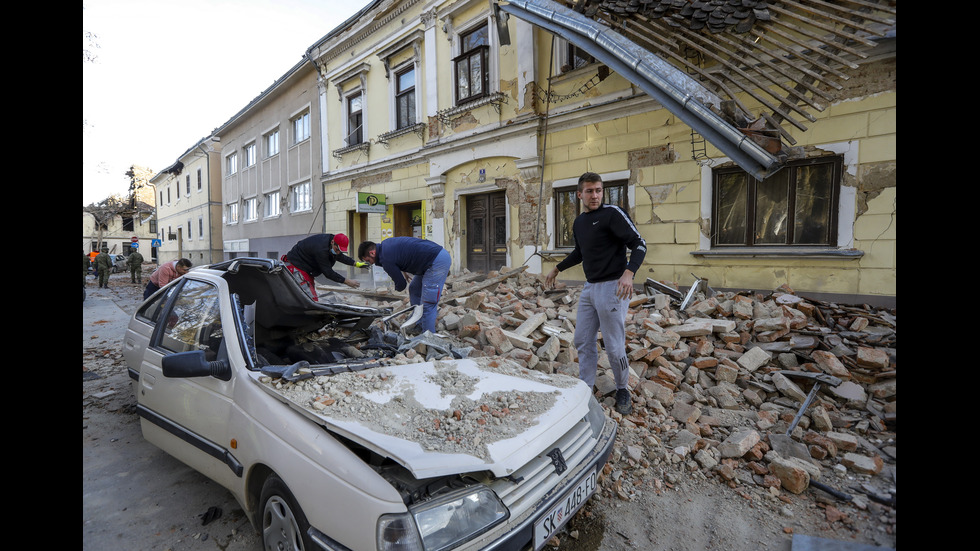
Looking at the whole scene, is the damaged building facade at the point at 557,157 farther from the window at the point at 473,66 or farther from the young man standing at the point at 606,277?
the young man standing at the point at 606,277

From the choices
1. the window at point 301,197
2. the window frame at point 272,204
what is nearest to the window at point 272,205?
the window frame at point 272,204

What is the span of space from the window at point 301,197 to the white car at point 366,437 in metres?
13.8

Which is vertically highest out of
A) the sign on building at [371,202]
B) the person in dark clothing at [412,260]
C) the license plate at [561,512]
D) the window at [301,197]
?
the window at [301,197]

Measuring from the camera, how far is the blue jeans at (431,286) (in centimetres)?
494

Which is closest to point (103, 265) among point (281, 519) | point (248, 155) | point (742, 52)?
point (248, 155)

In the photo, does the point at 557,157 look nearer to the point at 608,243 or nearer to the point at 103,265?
the point at 608,243

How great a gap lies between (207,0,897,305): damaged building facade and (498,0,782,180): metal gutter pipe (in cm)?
18

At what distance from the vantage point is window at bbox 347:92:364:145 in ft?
42.7

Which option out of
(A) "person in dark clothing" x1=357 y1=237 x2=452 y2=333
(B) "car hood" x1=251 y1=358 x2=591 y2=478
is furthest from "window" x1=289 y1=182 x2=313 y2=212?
(B) "car hood" x1=251 y1=358 x2=591 y2=478

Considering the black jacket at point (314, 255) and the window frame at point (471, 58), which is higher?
the window frame at point (471, 58)

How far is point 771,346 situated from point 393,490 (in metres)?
4.37

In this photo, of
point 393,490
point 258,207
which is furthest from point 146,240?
point 393,490
